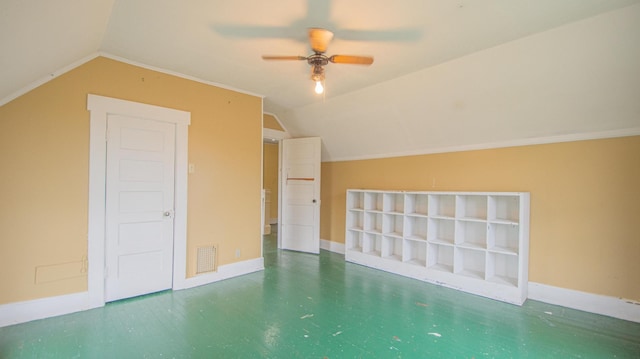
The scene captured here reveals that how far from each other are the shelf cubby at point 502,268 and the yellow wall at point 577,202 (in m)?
0.17

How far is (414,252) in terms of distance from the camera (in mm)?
4332

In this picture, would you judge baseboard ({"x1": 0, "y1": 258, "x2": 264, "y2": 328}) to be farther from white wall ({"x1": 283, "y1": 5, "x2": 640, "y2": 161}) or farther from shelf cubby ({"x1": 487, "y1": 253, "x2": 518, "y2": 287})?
shelf cubby ({"x1": 487, "y1": 253, "x2": 518, "y2": 287})

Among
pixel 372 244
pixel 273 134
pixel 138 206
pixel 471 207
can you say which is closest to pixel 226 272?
pixel 138 206

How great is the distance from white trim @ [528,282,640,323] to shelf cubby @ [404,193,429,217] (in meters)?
1.51

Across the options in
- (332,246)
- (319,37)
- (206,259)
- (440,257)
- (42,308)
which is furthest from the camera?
(332,246)

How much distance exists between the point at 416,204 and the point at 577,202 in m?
1.83

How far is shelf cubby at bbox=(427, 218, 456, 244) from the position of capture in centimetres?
394

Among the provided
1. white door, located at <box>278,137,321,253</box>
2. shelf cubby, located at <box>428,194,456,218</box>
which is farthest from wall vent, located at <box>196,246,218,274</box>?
shelf cubby, located at <box>428,194,456,218</box>

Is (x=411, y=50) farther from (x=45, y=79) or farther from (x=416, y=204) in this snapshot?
(x=45, y=79)

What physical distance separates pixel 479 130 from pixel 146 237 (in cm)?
417

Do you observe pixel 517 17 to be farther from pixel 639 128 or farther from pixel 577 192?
pixel 577 192

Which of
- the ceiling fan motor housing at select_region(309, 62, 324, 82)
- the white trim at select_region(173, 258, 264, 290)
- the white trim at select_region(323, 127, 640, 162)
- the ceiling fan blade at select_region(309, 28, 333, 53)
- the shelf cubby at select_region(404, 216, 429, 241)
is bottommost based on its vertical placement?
the white trim at select_region(173, 258, 264, 290)

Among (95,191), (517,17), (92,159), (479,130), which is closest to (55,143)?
(92,159)

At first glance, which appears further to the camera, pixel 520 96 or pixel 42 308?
pixel 520 96
